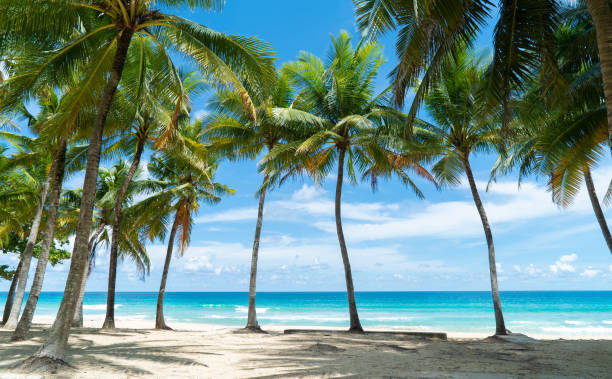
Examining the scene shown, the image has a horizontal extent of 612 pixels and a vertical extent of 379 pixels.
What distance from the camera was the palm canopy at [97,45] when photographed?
6.43 metres

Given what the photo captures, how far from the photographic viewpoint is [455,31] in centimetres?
601

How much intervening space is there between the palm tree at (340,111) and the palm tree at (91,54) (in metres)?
4.91

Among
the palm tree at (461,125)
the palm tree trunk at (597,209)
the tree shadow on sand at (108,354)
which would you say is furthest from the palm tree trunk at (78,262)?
the palm tree trunk at (597,209)

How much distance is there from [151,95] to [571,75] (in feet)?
34.1

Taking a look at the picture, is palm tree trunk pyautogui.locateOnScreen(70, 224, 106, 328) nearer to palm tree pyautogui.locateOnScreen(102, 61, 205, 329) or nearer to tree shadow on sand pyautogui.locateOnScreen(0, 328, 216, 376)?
palm tree pyautogui.locateOnScreen(102, 61, 205, 329)

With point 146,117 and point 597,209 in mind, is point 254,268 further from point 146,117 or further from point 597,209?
point 597,209

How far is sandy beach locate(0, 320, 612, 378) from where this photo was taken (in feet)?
17.8

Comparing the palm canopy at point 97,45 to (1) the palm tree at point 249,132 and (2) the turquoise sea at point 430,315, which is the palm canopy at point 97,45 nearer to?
(1) the palm tree at point 249,132

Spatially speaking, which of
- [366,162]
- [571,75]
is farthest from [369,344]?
[571,75]

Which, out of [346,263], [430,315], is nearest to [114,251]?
[346,263]

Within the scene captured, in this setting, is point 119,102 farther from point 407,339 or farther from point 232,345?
point 407,339

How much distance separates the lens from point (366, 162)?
13.9 m

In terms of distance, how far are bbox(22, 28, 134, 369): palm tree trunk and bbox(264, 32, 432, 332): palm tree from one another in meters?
6.16

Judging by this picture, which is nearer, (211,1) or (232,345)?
(211,1)
